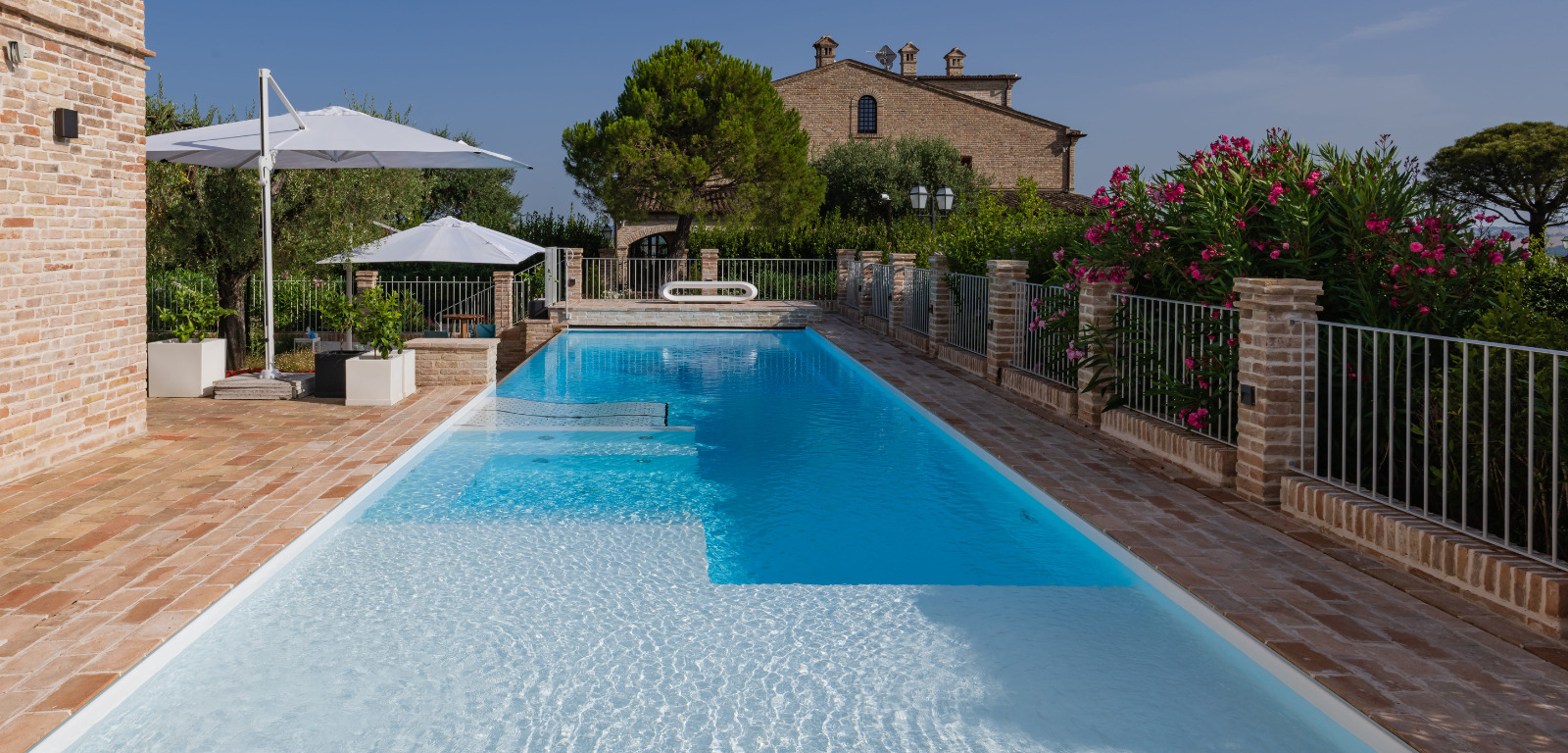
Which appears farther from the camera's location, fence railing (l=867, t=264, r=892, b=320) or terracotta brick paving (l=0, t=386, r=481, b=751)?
fence railing (l=867, t=264, r=892, b=320)

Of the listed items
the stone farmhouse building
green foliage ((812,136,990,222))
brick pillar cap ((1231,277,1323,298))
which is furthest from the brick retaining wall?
the stone farmhouse building

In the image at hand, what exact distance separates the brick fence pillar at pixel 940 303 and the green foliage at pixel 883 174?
2301cm

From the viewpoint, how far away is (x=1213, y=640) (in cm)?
456

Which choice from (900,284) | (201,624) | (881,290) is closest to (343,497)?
(201,624)

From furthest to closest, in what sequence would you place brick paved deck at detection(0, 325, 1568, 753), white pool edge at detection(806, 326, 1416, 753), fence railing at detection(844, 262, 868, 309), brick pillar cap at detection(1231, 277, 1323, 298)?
fence railing at detection(844, 262, 868, 309) < brick pillar cap at detection(1231, 277, 1323, 298) < brick paved deck at detection(0, 325, 1568, 753) < white pool edge at detection(806, 326, 1416, 753)

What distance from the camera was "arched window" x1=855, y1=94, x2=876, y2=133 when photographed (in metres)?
43.1

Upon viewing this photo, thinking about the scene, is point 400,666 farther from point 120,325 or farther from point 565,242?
point 565,242

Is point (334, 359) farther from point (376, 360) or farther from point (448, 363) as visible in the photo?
point (448, 363)

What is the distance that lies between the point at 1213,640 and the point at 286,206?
14.3 meters

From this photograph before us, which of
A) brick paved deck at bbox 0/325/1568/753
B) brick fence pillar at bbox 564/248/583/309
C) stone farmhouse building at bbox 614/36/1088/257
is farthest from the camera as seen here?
stone farmhouse building at bbox 614/36/1088/257

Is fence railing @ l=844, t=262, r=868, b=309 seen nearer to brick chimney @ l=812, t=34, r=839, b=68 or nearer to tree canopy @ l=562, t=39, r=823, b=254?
tree canopy @ l=562, t=39, r=823, b=254

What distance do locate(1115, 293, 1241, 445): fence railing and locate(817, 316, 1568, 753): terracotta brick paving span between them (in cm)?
51

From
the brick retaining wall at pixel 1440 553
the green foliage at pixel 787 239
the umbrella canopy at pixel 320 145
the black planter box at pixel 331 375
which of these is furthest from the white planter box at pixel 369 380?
the green foliage at pixel 787 239

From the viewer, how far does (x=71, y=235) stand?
295 inches
